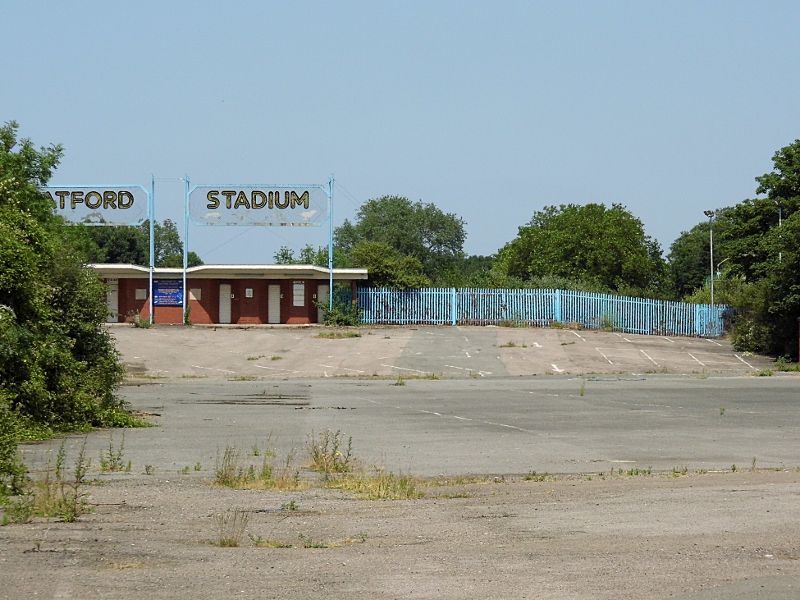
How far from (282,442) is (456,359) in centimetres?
2520

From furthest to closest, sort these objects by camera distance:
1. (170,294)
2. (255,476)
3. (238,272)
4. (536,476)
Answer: (170,294)
(238,272)
(536,476)
(255,476)

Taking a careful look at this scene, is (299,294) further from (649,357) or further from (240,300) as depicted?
(649,357)

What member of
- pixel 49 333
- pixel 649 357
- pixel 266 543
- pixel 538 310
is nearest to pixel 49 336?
pixel 49 333

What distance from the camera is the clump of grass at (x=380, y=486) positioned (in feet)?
40.7

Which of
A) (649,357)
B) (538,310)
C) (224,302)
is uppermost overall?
(224,302)

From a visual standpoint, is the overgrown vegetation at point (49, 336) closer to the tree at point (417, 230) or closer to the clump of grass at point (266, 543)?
the clump of grass at point (266, 543)

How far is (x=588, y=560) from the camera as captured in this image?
8.64 m

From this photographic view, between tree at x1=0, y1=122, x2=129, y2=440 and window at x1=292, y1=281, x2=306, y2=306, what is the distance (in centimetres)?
3584

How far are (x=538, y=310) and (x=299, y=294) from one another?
508 inches

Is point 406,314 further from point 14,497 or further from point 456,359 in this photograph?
point 14,497

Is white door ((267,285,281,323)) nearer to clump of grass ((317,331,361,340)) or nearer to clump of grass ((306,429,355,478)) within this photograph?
clump of grass ((317,331,361,340))

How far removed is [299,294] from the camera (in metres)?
59.2

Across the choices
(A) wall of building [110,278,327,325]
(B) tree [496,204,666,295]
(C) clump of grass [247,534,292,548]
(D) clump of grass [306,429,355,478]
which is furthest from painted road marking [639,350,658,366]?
(B) tree [496,204,666,295]

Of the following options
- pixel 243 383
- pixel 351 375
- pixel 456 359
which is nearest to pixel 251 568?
pixel 243 383
